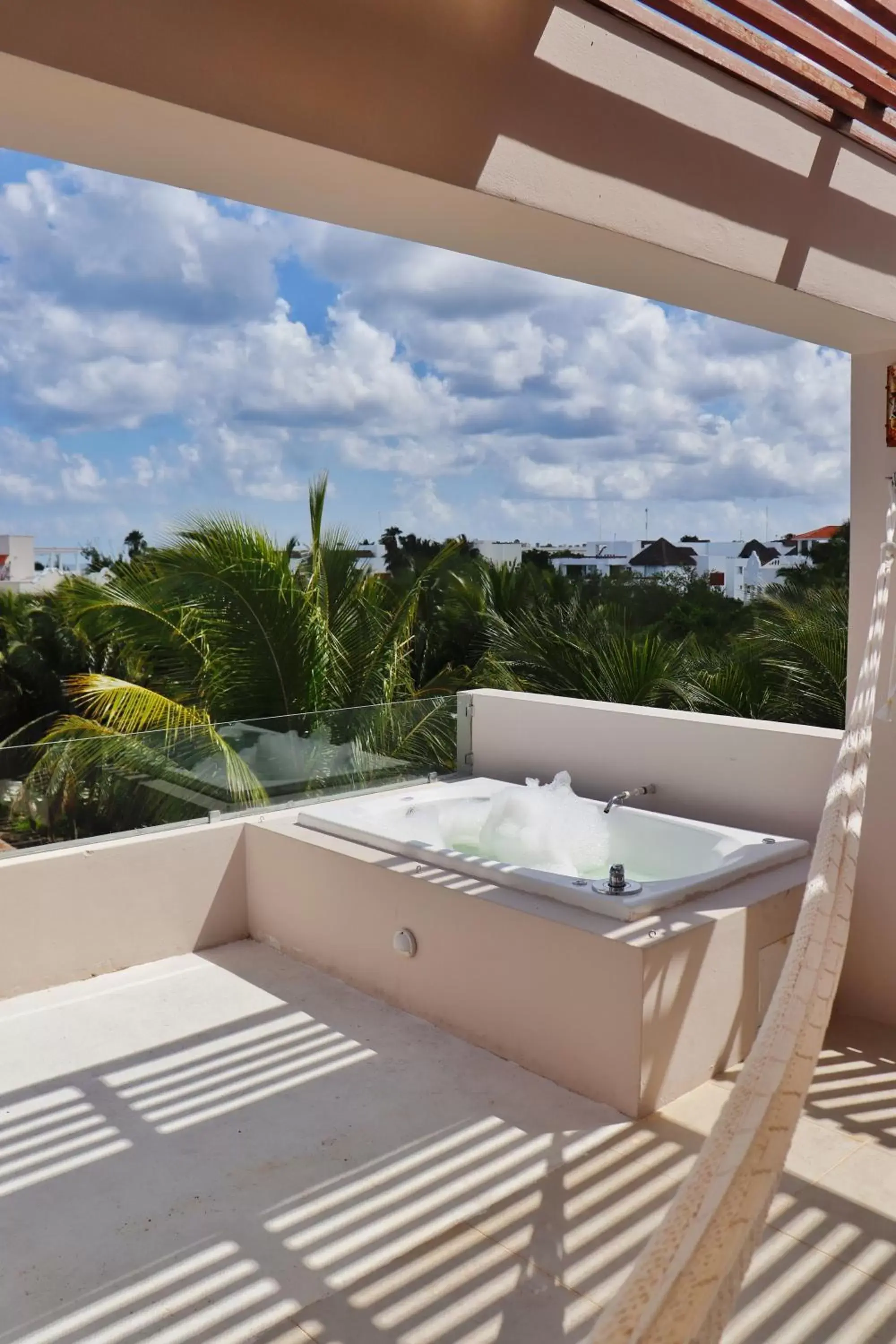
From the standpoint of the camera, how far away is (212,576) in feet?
19.1

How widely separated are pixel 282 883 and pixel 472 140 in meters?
2.68

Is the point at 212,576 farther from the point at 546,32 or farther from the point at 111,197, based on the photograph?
the point at 111,197

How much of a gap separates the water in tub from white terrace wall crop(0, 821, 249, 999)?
2.45ft

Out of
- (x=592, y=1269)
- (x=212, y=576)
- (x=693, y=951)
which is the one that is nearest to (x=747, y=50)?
(x=693, y=951)

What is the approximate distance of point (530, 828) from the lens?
3861mm

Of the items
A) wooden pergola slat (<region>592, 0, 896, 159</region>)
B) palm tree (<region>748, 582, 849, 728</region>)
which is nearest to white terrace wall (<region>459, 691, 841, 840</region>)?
wooden pergola slat (<region>592, 0, 896, 159</region>)

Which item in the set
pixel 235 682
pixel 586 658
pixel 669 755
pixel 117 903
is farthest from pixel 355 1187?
pixel 586 658

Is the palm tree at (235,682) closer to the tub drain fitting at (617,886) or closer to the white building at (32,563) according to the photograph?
the tub drain fitting at (617,886)

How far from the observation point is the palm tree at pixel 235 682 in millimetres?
3891

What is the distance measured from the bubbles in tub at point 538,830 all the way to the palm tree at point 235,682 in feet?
1.66

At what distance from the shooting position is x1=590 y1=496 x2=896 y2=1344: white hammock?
0.68 m

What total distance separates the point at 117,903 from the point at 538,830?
148 centimetres

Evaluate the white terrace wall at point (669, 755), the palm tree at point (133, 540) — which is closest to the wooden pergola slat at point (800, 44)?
the white terrace wall at point (669, 755)

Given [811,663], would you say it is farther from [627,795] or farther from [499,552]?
[499,552]
